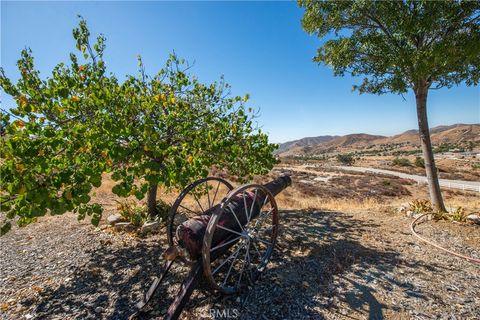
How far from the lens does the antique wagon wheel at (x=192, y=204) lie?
450 centimetres

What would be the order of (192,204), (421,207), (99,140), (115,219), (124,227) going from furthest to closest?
(192,204), (421,207), (115,219), (124,227), (99,140)

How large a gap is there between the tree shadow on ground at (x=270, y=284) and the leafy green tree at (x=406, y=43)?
4.94 m

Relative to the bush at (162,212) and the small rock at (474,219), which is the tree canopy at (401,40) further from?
Answer: the bush at (162,212)

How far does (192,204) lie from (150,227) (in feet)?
10.8

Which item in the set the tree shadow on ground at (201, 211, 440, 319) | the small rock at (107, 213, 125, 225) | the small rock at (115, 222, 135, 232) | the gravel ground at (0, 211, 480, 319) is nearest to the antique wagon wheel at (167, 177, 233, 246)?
the gravel ground at (0, 211, 480, 319)

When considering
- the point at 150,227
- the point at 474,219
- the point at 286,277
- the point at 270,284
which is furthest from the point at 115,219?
the point at 474,219

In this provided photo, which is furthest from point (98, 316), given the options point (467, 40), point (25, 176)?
point (467, 40)

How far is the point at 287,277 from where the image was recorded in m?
4.42

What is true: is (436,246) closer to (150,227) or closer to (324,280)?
(324,280)

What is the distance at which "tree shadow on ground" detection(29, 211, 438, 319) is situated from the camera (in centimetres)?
367

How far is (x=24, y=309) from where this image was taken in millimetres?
3713

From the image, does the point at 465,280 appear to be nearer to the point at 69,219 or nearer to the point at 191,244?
the point at 191,244

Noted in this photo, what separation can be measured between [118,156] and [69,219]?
6650 millimetres

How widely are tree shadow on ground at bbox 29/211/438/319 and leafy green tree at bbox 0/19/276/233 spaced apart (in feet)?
5.29
